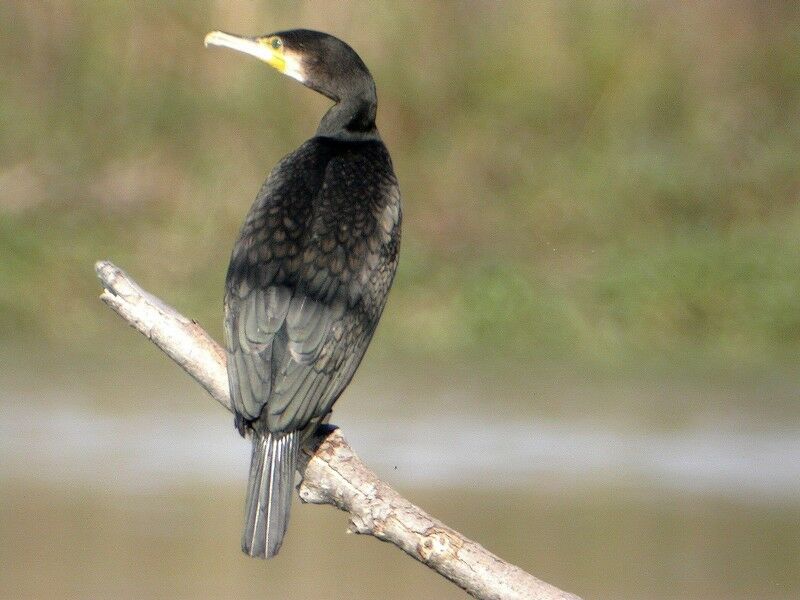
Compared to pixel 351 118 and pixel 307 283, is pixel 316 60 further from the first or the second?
pixel 307 283

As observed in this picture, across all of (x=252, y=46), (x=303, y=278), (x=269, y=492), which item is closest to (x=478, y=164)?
(x=252, y=46)

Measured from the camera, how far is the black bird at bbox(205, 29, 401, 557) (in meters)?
A: 3.35

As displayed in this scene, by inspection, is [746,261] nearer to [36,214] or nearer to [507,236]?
[507,236]

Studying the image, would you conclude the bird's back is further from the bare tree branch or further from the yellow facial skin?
the yellow facial skin

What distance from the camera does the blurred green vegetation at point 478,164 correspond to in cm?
739

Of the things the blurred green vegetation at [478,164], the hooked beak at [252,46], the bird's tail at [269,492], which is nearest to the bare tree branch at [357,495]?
the bird's tail at [269,492]

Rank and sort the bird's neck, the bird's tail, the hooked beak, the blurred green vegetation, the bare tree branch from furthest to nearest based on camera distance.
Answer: the blurred green vegetation < the bird's neck < the hooked beak < the bird's tail < the bare tree branch

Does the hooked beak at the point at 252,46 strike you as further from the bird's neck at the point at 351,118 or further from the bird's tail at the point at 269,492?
the bird's tail at the point at 269,492

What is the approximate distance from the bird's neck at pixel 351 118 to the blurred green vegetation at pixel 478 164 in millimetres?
3156

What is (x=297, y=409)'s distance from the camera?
3352 mm

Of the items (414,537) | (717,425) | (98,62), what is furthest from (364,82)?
(98,62)

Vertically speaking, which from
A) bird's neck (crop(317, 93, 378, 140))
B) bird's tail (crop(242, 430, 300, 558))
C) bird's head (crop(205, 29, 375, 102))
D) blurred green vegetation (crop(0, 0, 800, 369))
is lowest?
bird's tail (crop(242, 430, 300, 558))

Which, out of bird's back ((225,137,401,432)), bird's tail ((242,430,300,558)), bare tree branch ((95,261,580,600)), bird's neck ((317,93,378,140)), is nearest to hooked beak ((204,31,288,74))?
bird's neck ((317,93,378,140))

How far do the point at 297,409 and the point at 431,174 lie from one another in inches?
197
